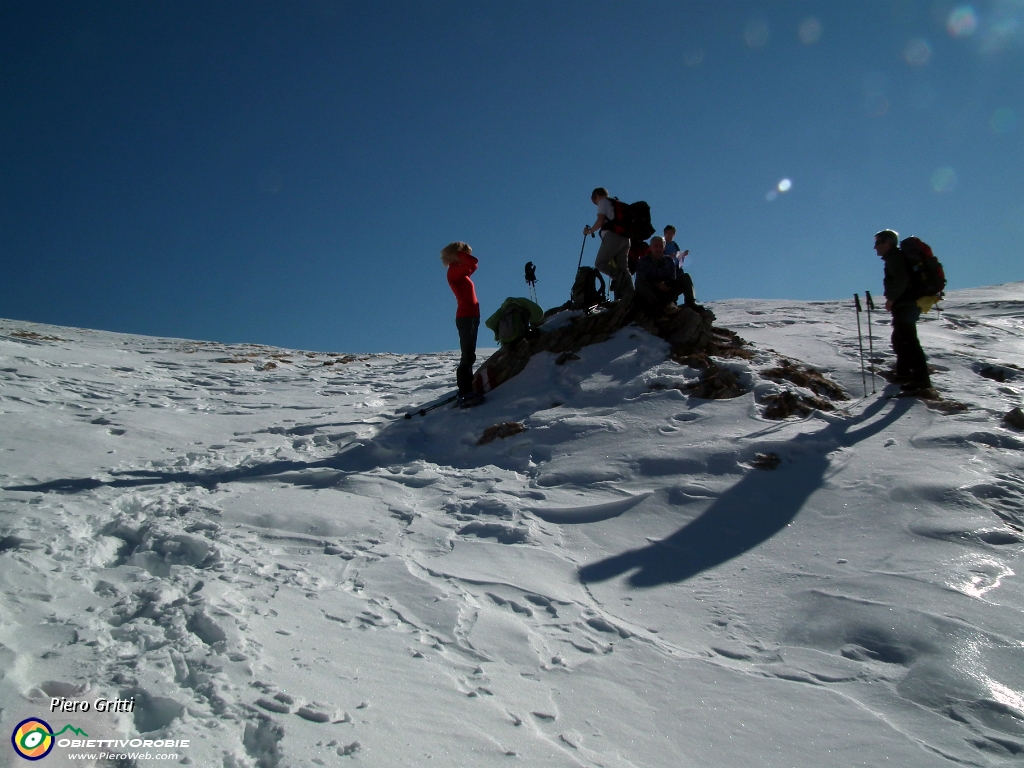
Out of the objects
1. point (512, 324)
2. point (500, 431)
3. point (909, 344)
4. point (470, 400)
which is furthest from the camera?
point (512, 324)

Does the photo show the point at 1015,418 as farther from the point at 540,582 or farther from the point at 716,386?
the point at 540,582

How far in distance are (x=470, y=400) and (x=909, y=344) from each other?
5096 millimetres

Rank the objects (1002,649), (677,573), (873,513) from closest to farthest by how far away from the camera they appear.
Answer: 1. (1002,649)
2. (677,573)
3. (873,513)

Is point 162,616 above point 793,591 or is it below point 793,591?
above

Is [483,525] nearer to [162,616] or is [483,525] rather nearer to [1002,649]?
[162,616]

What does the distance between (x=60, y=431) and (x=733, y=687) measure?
640cm

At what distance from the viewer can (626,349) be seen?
24.8ft

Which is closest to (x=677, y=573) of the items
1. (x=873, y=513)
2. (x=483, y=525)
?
(x=483, y=525)

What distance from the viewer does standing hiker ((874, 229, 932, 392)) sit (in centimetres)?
628

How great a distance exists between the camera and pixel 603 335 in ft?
26.2

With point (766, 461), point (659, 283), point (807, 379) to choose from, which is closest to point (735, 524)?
point (766, 461)

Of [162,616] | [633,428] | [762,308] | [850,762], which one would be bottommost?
[850,762]

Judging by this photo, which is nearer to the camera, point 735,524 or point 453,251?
point 735,524

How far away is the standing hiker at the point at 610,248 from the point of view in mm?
8117
